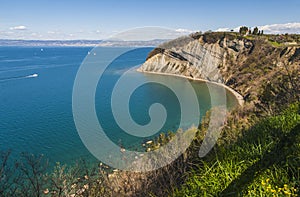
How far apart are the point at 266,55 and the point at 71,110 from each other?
38700 mm

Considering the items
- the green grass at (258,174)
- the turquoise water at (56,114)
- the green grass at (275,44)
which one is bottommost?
the turquoise water at (56,114)

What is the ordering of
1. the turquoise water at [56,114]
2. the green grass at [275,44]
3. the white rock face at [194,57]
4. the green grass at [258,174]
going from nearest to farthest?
the green grass at [258,174], the turquoise water at [56,114], the green grass at [275,44], the white rock face at [194,57]

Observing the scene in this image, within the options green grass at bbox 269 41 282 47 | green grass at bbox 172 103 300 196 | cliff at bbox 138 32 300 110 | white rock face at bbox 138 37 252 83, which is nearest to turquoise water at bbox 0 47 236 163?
cliff at bbox 138 32 300 110

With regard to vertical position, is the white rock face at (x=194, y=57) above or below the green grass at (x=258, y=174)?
below

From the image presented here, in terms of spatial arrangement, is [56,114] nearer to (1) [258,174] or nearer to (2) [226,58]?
(1) [258,174]

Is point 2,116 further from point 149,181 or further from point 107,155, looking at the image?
point 149,181

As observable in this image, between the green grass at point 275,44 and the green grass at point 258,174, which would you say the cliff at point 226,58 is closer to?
the green grass at point 275,44

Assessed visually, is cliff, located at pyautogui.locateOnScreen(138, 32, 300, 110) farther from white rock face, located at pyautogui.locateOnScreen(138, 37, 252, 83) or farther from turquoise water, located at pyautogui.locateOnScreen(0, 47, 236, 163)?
turquoise water, located at pyautogui.locateOnScreen(0, 47, 236, 163)

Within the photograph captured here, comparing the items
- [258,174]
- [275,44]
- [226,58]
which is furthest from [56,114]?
[275,44]

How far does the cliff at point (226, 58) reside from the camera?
4541 cm

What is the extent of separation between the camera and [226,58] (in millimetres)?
56781

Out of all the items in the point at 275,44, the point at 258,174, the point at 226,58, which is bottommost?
the point at 226,58

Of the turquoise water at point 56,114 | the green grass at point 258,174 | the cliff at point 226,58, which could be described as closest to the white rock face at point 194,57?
the cliff at point 226,58

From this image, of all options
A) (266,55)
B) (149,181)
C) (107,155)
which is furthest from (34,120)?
(266,55)
